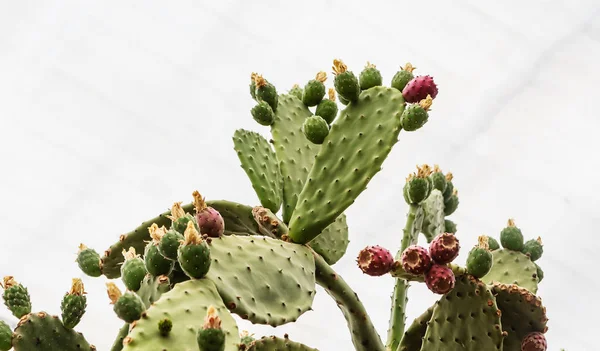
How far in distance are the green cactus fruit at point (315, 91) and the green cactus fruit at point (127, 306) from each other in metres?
1.17

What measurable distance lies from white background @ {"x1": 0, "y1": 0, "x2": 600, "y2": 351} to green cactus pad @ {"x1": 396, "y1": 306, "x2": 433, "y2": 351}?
2.16 metres

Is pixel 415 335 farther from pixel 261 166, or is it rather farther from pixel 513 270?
pixel 261 166

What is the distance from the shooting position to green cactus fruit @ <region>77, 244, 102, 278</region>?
1.96 m

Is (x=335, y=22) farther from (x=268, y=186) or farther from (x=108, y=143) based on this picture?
(x=268, y=186)

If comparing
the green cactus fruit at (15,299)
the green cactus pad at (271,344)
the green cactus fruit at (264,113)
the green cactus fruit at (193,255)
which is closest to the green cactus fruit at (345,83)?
the green cactus fruit at (264,113)

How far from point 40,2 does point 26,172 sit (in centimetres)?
85

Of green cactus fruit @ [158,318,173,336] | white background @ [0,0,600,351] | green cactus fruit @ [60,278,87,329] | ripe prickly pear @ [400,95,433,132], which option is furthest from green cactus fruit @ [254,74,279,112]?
white background @ [0,0,600,351]

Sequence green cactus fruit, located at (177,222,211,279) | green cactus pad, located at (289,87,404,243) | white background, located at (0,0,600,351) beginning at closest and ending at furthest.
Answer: green cactus fruit, located at (177,222,211,279)
green cactus pad, located at (289,87,404,243)
white background, located at (0,0,600,351)

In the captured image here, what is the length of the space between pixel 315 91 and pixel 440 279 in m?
0.87

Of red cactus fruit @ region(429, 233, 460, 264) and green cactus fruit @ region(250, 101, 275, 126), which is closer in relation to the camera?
red cactus fruit @ region(429, 233, 460, 264)

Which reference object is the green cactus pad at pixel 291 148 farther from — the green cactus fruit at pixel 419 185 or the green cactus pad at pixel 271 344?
the green cactus pad at pixel 271 344

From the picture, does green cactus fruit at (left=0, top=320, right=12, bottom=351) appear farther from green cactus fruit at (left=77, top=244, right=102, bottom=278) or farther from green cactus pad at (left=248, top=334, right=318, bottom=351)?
green cactus pad at (left=248, top=334, right=318, bottom=351)

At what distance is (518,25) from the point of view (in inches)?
155

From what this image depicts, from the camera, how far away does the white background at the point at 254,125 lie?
3.82 metres
